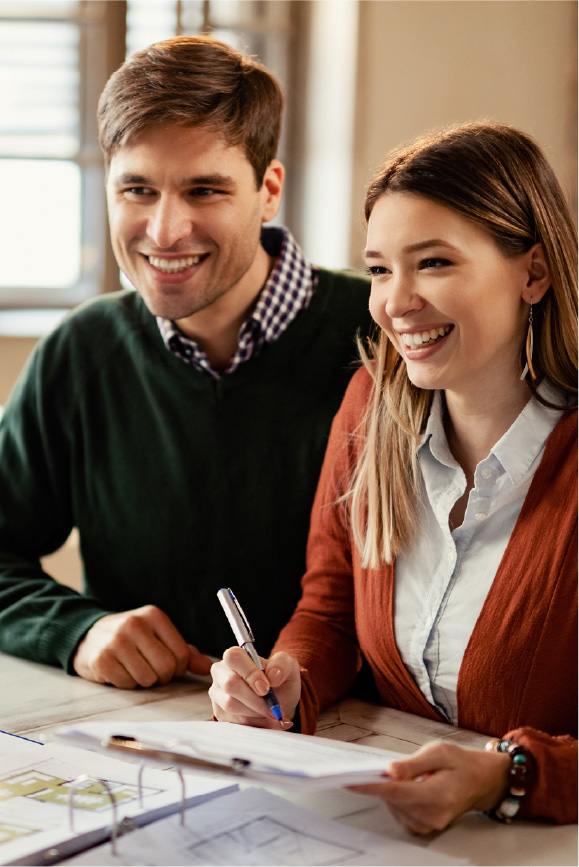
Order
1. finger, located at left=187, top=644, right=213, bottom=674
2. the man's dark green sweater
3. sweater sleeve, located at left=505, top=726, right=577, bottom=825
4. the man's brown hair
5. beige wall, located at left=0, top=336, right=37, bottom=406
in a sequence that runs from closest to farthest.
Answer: sweater sleeve, located at left=505, top=726, right=577, bottom=825
finger, located at left=187, top=644, right=213, bottom=674
the man's brown hair
the man's dark green sweater
beige wall, located at left=0, top=336, right=37, bottom=406

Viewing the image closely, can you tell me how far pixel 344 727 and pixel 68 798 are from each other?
385 mm

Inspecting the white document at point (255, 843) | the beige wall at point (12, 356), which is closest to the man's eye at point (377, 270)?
the white document at point (255, 843)

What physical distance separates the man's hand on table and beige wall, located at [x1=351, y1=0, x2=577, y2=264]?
6.61ft

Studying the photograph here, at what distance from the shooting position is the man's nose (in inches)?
64.0

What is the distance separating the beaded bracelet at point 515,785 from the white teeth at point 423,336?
1.64 feet

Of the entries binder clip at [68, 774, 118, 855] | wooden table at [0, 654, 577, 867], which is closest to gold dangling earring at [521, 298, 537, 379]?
wooden table at [0, 654, 577, 867]

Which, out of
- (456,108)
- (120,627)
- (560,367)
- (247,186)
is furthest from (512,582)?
(456,108)

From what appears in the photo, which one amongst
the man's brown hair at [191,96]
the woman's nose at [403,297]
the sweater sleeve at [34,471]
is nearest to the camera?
the woman's nose at [403,297]

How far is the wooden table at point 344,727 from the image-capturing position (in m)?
0.90

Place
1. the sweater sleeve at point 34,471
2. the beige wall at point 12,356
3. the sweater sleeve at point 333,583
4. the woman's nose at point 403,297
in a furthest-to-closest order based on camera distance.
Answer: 1. the beige wall at point 12,356
2. the sweater sleeve at point 34,471
3. the sweater sleeve at point 333,583
4. the woman's nose at point 403,297

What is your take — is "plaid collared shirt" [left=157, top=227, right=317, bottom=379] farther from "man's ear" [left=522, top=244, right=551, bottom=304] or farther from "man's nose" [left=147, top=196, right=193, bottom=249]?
"man's ear" [left=522, top=244, right=551, bottom=304]

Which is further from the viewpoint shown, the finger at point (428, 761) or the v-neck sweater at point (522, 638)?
the v-neck sweater at point (522, 638)

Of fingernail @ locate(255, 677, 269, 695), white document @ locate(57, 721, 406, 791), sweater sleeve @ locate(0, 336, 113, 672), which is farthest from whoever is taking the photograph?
sweater sleeve @ locate(0, 336, 113, 672)

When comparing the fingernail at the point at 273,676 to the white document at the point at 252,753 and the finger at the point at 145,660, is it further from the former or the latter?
the finger at the point at 145,660
